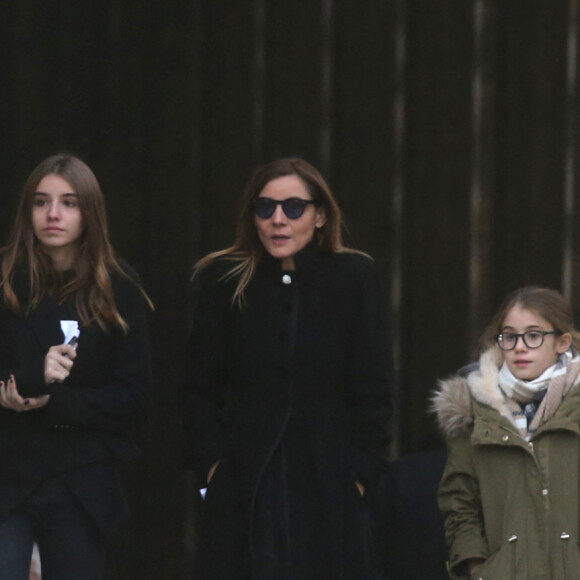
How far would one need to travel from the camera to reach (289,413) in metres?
4.25

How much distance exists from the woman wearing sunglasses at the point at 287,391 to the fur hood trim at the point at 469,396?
165 millimetres

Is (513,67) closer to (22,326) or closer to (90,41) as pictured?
(90,41)

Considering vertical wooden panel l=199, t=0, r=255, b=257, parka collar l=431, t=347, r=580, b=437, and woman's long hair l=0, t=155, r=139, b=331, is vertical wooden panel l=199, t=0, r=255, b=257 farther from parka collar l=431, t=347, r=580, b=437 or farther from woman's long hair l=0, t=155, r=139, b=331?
parka collar l=431, t=347, r=580, b=437

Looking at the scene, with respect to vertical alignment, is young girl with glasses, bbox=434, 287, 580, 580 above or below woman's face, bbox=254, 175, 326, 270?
below

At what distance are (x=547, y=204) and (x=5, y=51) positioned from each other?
6.67 ft

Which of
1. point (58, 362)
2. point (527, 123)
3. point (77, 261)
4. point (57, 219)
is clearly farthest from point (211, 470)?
point (527, 123)

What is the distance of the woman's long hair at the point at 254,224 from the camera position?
441cm

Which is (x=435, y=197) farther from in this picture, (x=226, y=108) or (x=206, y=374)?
(x=206, y=374)

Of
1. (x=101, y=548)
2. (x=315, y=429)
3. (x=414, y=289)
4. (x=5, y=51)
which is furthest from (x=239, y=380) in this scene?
(x=5, y=51)

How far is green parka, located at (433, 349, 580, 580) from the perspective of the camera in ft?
13.4

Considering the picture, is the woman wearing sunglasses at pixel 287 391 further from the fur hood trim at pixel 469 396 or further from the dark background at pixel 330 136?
the dark background at pixel 330 136

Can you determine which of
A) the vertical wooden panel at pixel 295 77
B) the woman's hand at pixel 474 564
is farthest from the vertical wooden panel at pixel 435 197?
the woman's hand at pixel 474 564

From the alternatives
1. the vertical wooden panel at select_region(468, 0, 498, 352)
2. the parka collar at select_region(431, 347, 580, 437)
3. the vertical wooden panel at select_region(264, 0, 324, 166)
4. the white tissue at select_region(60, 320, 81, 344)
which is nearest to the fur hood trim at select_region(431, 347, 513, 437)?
the parka collar at select_region(431, 347, 580, 437)

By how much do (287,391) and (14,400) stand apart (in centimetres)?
73
